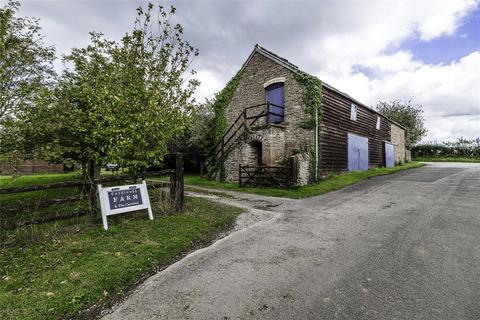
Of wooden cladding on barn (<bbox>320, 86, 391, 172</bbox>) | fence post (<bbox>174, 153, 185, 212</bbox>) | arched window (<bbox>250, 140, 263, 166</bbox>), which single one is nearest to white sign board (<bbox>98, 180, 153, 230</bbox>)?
fence post (<bbox>174, 153, 185, 212</bbox>)

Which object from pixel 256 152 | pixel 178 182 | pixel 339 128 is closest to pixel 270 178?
pixel 256 152

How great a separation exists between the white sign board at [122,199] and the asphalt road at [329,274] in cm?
245

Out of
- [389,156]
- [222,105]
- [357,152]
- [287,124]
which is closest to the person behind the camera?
[287,124]

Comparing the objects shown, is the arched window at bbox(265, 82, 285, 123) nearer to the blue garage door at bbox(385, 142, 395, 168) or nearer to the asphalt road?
the asphalt road

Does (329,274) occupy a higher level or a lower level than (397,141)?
lower

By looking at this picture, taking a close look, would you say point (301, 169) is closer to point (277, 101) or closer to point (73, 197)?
point (277, 101)

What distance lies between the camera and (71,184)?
5523 mm

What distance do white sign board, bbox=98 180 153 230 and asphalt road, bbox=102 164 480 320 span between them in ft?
8.03

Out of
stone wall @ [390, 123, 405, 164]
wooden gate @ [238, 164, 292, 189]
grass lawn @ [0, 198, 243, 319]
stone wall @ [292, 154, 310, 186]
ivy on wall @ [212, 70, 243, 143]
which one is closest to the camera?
grass lawn @ [0, 198, 243, 319]

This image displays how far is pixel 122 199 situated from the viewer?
20.1 feet

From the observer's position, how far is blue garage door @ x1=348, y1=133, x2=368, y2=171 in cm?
1744

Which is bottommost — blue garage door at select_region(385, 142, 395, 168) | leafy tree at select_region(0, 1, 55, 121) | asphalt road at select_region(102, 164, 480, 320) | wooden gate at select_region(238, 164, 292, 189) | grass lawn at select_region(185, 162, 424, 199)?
asphalt road at select_region(102, 164, 480, 320)

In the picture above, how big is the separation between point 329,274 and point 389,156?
24.2 metres

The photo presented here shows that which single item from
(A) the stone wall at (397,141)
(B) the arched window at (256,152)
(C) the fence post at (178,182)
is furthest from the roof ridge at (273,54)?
(A) the stone wall at (397,141)
